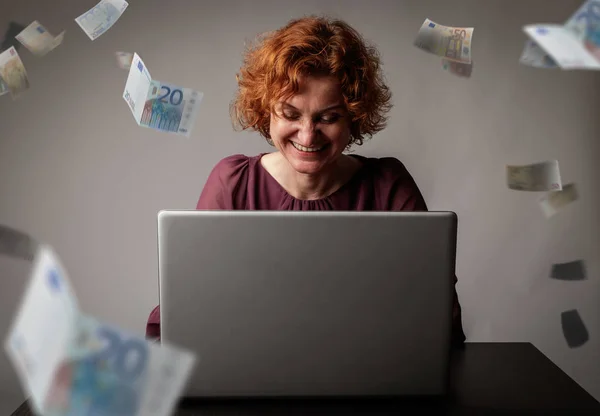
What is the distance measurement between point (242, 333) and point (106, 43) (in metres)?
2.01

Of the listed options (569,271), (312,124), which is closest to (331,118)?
(312,124)

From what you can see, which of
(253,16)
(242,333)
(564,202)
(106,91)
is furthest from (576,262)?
(242,333)

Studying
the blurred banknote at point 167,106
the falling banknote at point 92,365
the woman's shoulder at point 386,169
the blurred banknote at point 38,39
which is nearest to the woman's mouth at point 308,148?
the woman's shoulder at point 386,169

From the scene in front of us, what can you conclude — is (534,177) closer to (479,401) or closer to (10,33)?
(479,401)

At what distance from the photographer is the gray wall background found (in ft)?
9.02

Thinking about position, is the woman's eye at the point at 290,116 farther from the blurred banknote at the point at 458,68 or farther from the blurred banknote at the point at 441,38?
the blurred banknote at the point at 458,68

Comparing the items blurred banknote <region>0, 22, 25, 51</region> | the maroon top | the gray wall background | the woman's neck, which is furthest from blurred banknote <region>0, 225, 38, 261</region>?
the woman's neck

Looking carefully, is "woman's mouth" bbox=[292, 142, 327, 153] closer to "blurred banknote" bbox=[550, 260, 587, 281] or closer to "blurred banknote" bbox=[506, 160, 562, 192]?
"blurred banknote" bbox=[506, 160, 562, 192]

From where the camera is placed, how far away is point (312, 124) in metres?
1.79

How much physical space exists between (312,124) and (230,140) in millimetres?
1061

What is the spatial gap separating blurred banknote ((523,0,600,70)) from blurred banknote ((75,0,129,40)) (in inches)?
62.3

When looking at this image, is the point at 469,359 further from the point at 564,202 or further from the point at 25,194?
the point at 25,194

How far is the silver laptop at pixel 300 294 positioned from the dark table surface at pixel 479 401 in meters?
0.03

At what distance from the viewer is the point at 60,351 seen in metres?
0.88
